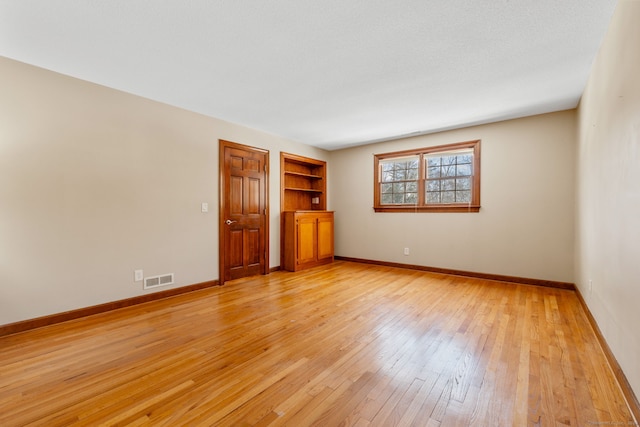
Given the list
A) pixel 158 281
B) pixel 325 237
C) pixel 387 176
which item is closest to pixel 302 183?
pixel 325 237

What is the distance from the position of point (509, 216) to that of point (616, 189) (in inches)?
98.5

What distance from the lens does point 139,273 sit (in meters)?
3.38

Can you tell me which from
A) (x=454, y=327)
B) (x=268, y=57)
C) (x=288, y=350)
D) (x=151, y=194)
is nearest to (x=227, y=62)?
(x=268, y=57)

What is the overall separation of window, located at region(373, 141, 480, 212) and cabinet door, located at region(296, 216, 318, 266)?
134 cm

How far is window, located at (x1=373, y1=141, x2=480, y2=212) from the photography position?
467 centimetres

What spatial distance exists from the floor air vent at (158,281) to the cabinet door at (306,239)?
2.13 metres

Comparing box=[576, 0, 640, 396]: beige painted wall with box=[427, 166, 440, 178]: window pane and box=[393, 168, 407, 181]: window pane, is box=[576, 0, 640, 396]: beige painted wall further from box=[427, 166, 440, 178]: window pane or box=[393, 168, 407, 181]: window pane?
box=[393, 168, 407, 181]: window pane

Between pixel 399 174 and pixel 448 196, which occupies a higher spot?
pixel 399 174

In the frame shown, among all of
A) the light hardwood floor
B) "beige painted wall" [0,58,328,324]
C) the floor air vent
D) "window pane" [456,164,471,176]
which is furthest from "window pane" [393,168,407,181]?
the floor air vent

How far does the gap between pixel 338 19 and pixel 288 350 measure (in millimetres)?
2485

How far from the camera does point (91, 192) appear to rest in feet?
9.89

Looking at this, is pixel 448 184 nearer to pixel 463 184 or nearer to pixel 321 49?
pixel 463 184

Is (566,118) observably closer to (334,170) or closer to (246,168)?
(334,170)

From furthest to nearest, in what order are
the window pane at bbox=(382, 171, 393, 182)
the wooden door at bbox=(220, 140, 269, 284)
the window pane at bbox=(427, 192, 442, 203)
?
the window pane at bbox=(382, 171, 393, 182)
the window pane at bbox=(427, 192, 442, 203)
the wooden door at bbox=(220, 140, 269, 284)
